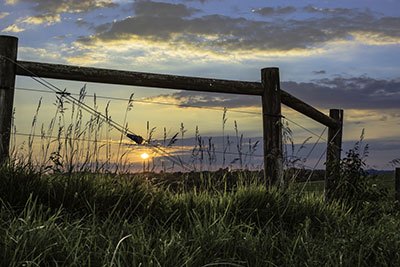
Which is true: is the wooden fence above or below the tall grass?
above

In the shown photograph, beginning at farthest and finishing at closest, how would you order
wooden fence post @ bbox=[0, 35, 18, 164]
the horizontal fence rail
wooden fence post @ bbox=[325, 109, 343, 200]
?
wooden fence post @ bbox=[325, 109, 343, 200]
the horizontal fence rail
wooden fence post @ bbox=[0, 35, 18, 164]

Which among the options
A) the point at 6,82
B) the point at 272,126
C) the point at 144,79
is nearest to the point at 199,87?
the point at 144,79

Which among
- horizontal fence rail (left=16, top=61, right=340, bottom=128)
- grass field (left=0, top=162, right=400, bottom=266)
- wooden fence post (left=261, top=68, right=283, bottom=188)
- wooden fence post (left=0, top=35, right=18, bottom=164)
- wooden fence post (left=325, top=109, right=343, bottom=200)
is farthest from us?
wooden fence post (left=325, top=109, right=343, bottom=200)

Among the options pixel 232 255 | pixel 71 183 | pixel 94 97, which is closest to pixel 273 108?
pixel 94 97

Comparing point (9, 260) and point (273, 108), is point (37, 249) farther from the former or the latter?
point (273, 108)

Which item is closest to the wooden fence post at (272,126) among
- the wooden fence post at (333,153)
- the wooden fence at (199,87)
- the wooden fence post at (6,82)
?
the wooden fence at (199,87)

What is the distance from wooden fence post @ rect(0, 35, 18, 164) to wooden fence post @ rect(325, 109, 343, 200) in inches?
178

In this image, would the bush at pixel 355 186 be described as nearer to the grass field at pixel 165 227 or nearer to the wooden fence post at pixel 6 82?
the grass field at pixel 165 227

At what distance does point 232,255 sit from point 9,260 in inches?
66.3

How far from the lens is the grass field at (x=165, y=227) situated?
3.91 metres

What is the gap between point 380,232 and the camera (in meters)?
5.38

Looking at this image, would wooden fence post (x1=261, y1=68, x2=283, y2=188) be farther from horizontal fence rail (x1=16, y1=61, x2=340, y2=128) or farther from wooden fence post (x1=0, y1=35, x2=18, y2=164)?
wooden fence post (x1=0, y1=35, x2=18, y2=164)

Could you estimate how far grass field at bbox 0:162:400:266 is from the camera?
154 inches

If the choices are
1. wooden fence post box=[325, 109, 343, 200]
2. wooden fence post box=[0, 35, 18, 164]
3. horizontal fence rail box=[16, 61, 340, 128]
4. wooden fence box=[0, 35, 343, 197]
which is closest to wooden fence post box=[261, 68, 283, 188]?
wooden fence box=[0, 35, 343, 197]
